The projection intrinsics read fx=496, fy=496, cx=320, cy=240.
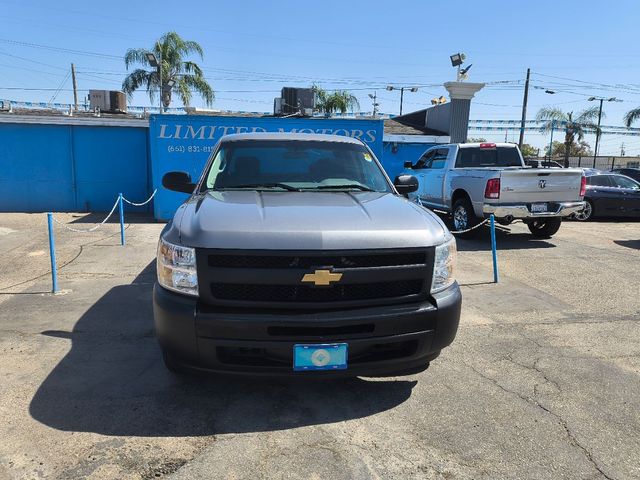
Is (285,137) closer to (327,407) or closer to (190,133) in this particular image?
(327,407)

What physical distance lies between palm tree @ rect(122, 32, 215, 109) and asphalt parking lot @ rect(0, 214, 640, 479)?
81.5 feet

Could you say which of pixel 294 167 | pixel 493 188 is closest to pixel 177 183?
pixel 294 167

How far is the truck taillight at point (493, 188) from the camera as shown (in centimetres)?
920

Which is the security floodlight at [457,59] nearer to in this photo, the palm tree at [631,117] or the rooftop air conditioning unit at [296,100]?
the rooftop air conditioning unit at [296,100]

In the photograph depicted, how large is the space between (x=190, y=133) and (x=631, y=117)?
3606 centimetres

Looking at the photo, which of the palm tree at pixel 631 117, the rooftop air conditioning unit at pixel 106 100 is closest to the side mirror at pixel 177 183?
the rooftop air conditioning unit at pixel 106 100

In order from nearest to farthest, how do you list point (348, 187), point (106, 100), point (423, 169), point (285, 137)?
point (348, 187), point (285, 137), point (423, 169), point (106, 100)

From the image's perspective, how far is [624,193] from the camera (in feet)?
45.9

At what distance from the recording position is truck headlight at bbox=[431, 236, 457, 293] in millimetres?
3229

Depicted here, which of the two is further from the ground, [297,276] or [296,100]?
[296,100]

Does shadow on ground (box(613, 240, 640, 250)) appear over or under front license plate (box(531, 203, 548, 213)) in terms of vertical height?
under

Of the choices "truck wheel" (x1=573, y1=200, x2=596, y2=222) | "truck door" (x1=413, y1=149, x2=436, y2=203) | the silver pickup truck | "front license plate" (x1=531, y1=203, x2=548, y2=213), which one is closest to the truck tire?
"front license plate" (x1=531, y1=203, x2=548, y2=213)

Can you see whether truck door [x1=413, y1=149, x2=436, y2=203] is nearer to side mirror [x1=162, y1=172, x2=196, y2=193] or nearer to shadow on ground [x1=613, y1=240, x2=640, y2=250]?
shadow on ground [x1=613, y1=240, x2=640, y2=250]

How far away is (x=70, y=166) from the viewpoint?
14633mm
